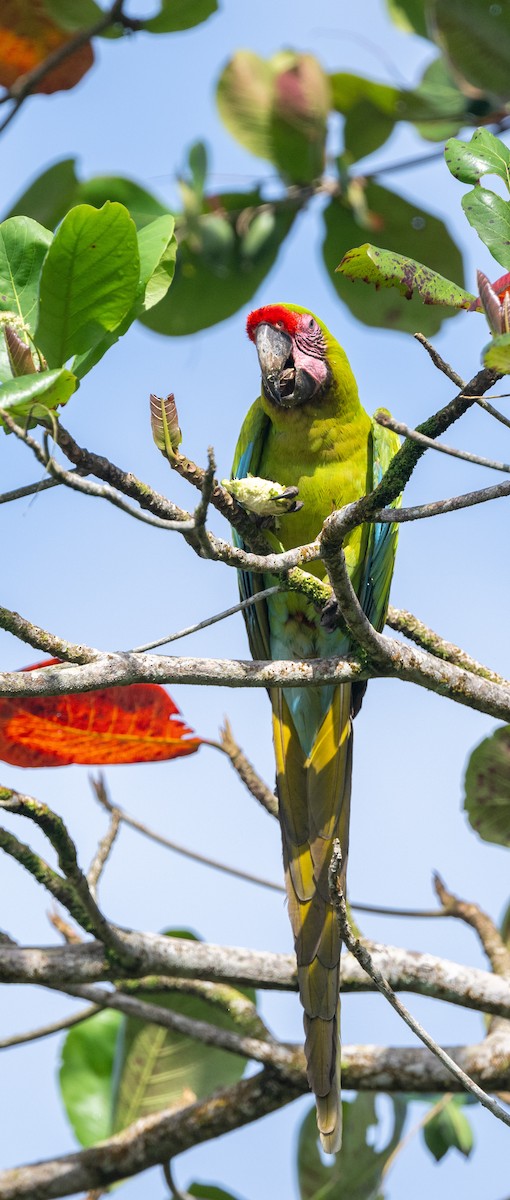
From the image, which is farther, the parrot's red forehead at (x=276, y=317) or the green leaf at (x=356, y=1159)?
the parrot's red forehead at (x=276, y=317)

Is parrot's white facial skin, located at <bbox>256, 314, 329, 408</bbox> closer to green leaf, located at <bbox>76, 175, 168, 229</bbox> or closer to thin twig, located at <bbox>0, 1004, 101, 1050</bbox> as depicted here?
green leaf, located at <bbox>76, 175, 168, 229</bbox>

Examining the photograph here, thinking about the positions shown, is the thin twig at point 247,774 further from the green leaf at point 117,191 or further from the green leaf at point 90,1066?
the green leaf at point 117,191

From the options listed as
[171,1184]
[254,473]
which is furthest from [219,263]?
[171,1184]

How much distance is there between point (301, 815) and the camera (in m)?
2.80

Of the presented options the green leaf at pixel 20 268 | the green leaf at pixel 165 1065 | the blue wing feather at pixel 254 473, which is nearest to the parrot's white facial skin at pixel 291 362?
the blue wing feather at pixel 254 473

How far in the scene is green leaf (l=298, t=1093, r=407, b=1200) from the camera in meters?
2.83

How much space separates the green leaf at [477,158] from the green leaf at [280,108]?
64.9 inches

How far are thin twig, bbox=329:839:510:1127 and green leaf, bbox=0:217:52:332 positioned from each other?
96 centimetres

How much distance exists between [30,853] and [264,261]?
1.83 metres

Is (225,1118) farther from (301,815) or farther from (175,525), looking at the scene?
(175,525)

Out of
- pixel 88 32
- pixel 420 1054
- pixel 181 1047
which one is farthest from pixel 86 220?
pixel 181 1047

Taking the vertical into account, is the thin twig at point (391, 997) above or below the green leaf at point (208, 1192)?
above

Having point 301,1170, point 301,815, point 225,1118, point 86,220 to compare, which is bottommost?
point 301,1170

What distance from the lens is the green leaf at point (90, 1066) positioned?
9.86ft
